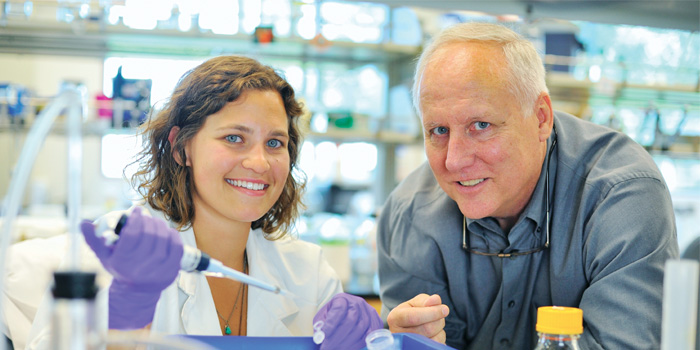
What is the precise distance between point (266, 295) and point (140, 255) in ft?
2.76

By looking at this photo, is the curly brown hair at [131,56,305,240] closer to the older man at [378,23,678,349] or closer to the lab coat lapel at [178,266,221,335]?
the lab coat lapel at [178,266,221,335]

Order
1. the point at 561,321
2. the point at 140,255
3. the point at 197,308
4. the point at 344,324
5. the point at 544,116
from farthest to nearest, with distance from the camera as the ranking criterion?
the point at 544,116
the point at 197,308
the point at 344,324
the point at 561,321
the point at 140,255

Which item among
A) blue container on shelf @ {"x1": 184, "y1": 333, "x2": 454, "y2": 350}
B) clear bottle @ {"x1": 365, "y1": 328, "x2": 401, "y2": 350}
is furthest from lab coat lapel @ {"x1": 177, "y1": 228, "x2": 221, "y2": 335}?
clear bottle @ {"x1": 365, "y1": 328, "x2": 401, "y2": 350}

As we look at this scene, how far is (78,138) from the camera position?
58 centimetres

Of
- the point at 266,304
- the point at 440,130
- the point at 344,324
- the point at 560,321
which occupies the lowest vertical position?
the point at 266,304

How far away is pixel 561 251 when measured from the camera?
4.77 feet

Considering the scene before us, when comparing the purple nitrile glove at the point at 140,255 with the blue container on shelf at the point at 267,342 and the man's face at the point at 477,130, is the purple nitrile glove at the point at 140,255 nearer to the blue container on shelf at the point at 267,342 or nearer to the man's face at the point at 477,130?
the blue container on shelf at the point at 267,342

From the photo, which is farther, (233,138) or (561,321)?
(233,138)

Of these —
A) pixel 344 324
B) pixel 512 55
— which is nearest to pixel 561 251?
pixel 512 55

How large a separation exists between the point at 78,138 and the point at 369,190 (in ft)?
12.8

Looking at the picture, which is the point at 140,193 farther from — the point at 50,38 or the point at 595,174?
the point at 50,38

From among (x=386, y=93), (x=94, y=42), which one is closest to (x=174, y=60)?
(x=94, y=42)

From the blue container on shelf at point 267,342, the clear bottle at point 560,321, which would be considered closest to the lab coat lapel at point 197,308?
the blue container on shelf at point 267,342

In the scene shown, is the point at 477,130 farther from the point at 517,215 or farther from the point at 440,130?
the point at 517,215
